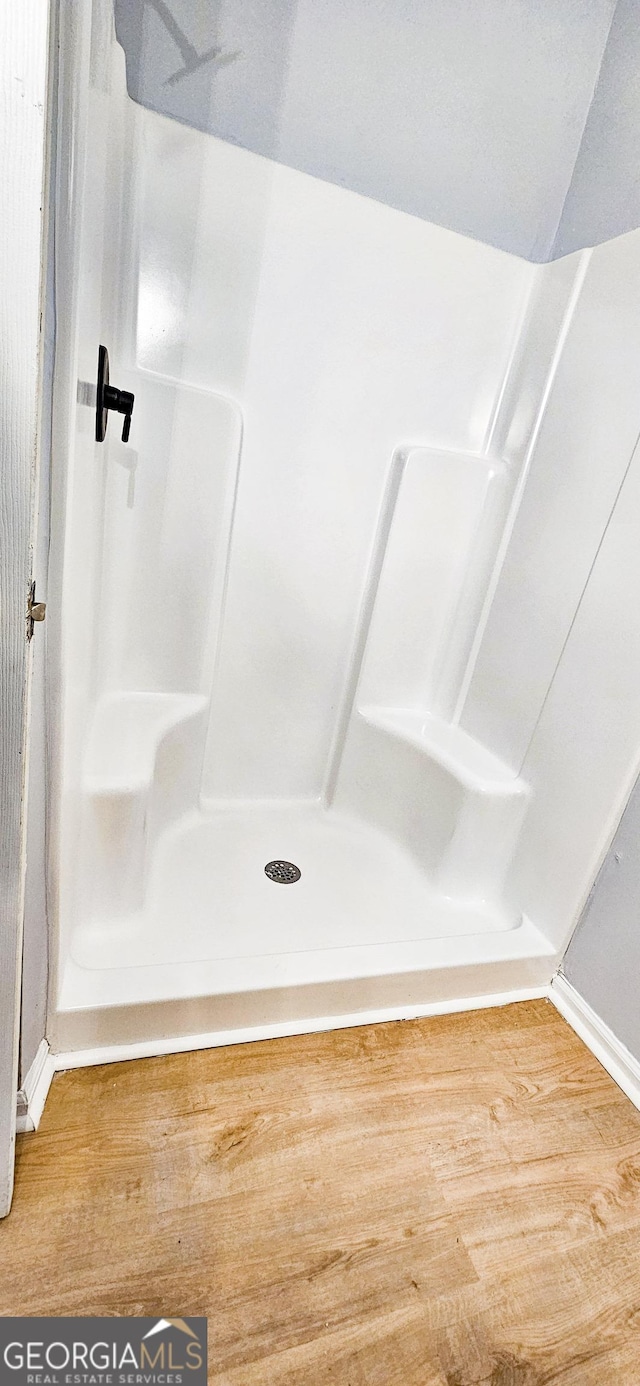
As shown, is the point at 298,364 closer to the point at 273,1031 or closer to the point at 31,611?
the point at 31,611

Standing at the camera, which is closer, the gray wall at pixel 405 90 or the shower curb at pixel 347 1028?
the shower curb at pixel 347 1028

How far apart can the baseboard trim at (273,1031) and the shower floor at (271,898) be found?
0.15 meters

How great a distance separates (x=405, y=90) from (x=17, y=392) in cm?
160

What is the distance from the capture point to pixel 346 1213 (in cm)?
105

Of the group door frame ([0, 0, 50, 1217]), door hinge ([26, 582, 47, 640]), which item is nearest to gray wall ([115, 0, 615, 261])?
door frame ([0, 0, 50, 1217])

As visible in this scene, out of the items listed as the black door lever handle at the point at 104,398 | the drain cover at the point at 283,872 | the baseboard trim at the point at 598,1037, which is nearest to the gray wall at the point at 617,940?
the baseboard trim at the point at 598,1037

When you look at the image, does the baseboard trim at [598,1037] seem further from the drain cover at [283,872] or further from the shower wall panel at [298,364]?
the shower wall panel at [298,364]

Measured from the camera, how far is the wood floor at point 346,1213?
2.93 ft

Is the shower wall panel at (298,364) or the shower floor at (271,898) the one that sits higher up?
the shower wall panel at (298,364)

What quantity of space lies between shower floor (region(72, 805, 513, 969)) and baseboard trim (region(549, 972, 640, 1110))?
0.21 meters

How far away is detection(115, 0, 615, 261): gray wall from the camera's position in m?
1.41

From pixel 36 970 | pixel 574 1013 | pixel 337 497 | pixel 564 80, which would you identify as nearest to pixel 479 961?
pixel 574 1013

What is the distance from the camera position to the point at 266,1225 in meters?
1.01

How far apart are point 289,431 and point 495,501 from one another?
0.67 meters
